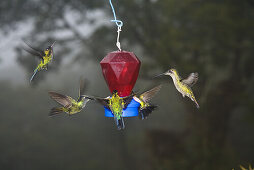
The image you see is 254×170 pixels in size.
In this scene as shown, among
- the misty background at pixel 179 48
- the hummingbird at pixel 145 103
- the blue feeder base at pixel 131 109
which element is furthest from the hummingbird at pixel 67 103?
the misty background at pixel 179 48

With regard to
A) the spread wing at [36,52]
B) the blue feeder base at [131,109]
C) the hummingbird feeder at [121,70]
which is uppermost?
the spread wing at [36,52]

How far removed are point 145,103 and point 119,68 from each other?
237 mm

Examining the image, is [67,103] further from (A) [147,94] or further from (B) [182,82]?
(B) [182,82]

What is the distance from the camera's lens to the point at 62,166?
25.7 ft

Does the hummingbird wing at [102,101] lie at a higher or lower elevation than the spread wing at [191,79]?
lower

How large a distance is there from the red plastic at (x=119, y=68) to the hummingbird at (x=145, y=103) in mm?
158

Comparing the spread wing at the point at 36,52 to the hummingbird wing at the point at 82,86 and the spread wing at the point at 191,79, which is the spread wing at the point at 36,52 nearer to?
the hummingbird wing at the point at 82,86

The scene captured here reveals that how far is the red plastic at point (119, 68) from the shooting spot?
1.66m

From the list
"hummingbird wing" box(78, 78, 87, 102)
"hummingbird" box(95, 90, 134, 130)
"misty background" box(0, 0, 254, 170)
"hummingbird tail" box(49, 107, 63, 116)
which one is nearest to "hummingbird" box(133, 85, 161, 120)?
"hummingbird" box(95, 90, 134, 130)

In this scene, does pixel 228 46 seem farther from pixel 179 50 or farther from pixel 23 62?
pixel 23 62

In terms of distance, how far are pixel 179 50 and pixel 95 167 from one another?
4030 mm

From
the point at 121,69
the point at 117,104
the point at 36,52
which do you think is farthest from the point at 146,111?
the point at 36,52

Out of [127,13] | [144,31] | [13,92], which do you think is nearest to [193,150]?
[144,31]

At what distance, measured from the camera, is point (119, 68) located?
5.47 feet
